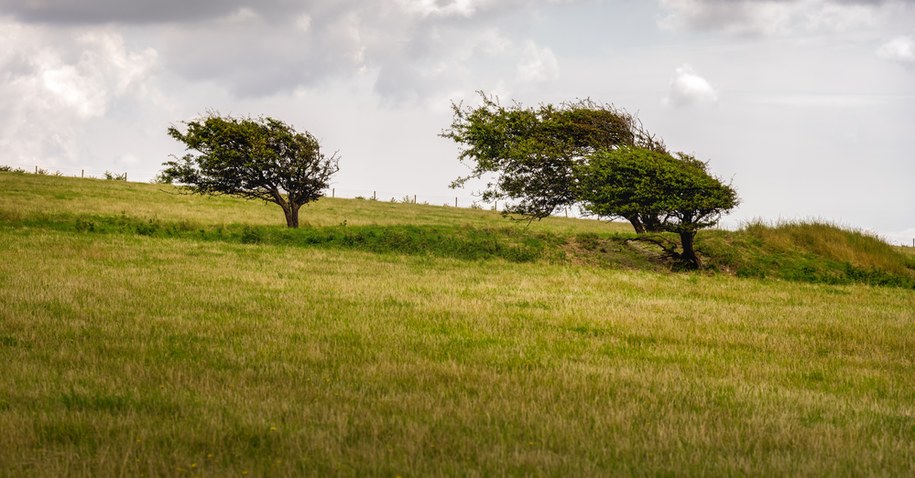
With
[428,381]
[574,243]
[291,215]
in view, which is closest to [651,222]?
[574,243]

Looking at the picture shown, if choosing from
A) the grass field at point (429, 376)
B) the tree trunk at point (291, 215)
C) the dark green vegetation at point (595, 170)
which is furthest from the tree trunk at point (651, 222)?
the tree trunk at point (291, 215)

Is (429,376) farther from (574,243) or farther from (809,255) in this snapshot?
(809,255)

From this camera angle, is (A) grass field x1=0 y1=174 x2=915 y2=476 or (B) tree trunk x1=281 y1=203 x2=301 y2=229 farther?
(B) tree trunk x1=281 y1=203 x2=301 y2=229

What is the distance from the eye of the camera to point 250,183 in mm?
39938

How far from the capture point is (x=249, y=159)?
3909 cm

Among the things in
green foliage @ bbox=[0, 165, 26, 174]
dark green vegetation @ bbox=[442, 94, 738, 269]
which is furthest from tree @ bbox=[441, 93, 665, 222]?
green foliage @ bbox=[0, 165, 26, 174]

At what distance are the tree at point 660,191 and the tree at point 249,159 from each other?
1423 cm

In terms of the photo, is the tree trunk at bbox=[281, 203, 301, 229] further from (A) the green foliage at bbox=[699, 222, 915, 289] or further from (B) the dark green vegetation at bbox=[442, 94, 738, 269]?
(A) the green foliage at bbox=[699, 222, 915, 289]

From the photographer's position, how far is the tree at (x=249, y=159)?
3888 centimetres

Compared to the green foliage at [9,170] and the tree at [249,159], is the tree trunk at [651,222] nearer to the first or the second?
the tree at [249,159]

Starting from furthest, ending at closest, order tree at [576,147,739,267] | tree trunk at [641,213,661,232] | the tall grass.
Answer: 1. tree trunk at [641,213,661,232]
2. tree at [576,147,739,267]
3. the tall grass

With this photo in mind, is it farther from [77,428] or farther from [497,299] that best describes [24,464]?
[497,299]

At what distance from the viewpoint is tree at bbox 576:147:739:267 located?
32.5m

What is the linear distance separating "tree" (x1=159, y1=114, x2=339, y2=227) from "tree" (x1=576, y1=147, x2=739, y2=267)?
14231 millimetres
